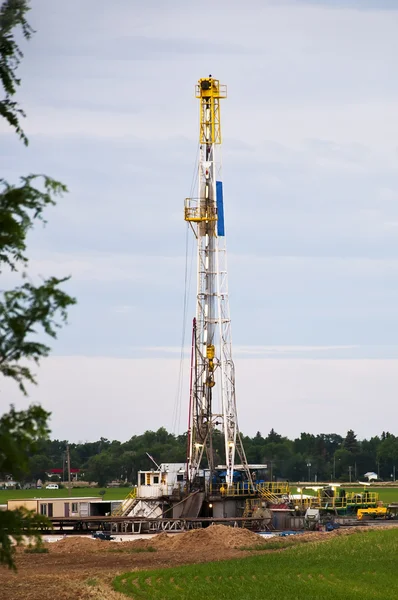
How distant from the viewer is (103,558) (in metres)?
48.0

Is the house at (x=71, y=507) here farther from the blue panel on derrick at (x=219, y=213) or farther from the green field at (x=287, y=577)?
the green field at (x=287, y=577)

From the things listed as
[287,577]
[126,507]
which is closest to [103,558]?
[287,577]

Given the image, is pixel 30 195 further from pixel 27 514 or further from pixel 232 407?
pixel 232 407

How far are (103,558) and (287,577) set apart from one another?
12408 millimetres

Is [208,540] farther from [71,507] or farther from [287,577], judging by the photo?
[71,507]

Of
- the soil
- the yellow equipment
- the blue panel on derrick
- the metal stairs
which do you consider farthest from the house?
the blue panel on derrick

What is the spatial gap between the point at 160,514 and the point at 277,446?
117 m

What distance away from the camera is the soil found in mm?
33344

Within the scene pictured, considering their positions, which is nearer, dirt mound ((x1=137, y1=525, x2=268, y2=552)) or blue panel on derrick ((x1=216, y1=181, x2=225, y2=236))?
dirt mound ((x1=137, y1=525, x2=268, y2=552))

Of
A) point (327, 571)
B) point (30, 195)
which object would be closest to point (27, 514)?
point (30, 195)

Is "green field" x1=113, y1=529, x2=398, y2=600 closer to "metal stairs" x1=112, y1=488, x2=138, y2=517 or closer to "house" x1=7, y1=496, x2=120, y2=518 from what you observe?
"metal stairs" x1=112, y1=488, x2=138, y2=517

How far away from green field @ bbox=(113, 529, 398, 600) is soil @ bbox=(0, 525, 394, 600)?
1562mm

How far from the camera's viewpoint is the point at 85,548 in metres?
52.0

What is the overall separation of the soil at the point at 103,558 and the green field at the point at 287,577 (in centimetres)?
156
